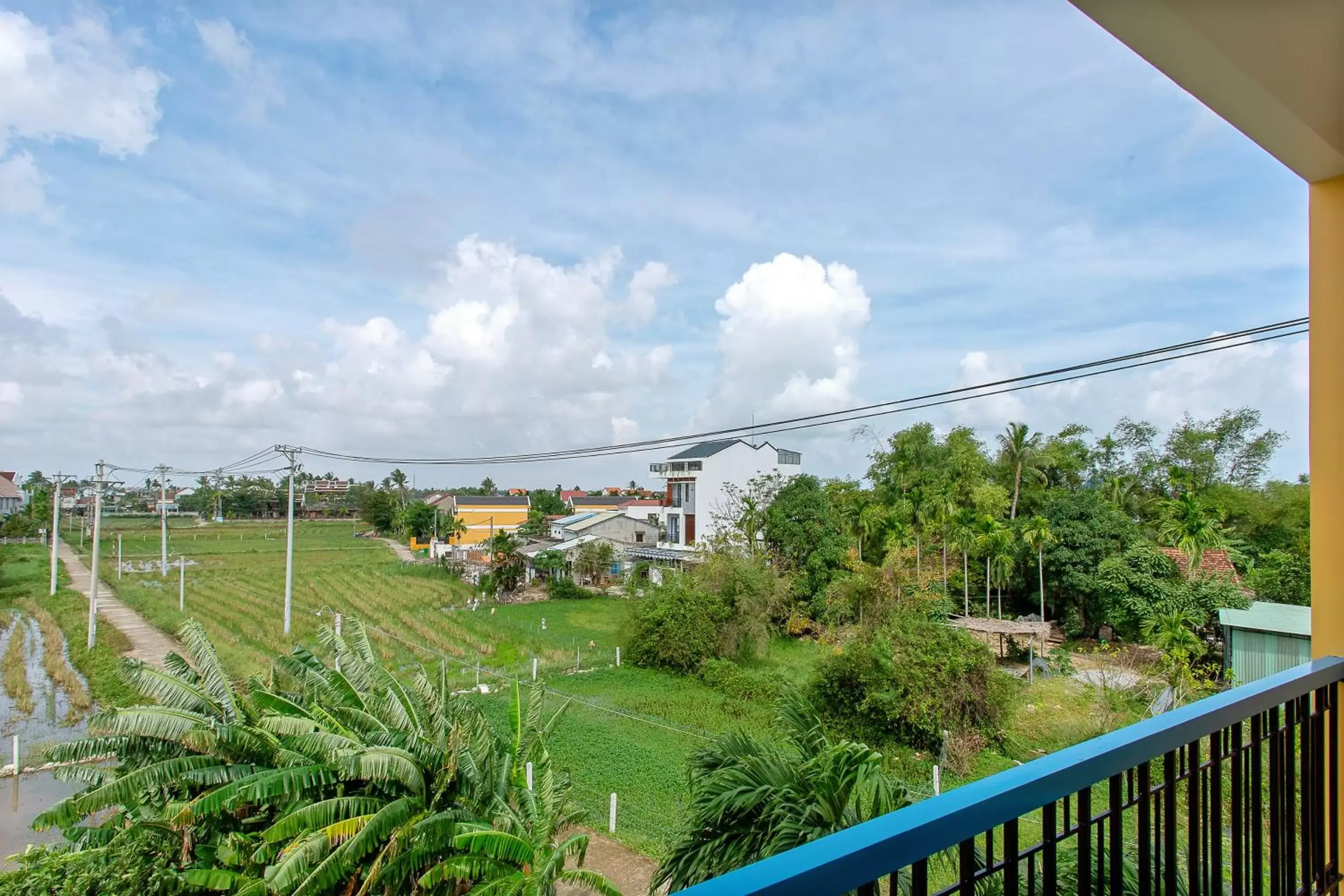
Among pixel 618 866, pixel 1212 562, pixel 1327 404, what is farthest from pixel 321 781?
pixel 1212 562

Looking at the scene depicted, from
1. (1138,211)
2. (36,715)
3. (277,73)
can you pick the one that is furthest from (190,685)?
(1138,211)

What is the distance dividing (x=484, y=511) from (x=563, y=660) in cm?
2650

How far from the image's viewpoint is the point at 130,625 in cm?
1683

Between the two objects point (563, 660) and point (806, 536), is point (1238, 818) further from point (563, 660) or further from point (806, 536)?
point (806, 536)

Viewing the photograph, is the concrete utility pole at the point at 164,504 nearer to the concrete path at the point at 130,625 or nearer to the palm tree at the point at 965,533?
the concrete path at the point at 130,625

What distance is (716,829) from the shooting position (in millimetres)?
3822

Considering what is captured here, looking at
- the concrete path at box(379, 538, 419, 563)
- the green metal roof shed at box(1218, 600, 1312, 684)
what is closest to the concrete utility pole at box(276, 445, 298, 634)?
the concrete path at box(379, 538, 419, 563)

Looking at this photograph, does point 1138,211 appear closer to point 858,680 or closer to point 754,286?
point 754,286

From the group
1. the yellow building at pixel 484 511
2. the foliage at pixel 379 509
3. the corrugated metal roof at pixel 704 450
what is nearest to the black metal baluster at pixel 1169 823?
the corrugated metal roof at pixel 704 450

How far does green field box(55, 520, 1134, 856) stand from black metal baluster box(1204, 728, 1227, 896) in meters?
3.26

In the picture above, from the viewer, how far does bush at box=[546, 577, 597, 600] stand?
70.0ft

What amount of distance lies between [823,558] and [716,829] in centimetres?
1267

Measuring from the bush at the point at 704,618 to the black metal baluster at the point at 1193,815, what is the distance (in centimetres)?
1197

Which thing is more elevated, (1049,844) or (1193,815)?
(1049,844)
